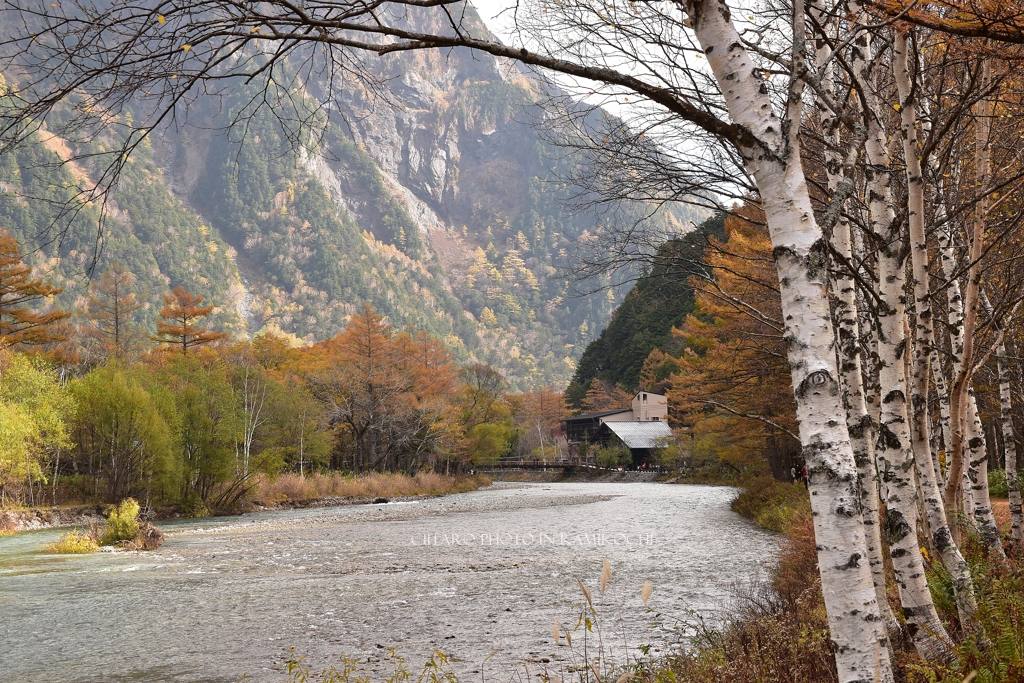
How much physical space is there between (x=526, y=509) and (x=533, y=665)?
960 inches

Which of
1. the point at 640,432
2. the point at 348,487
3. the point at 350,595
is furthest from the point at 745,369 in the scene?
the point at 640,432

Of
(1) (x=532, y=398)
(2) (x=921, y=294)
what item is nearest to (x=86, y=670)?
(2) (x=921, y=294)

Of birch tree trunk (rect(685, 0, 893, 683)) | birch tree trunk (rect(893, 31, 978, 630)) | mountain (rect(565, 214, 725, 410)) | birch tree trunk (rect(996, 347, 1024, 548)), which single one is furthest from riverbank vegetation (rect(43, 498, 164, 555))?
mountain (rect(565, 214, 725, 410))

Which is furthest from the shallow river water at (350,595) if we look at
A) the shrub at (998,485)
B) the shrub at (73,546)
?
the shrub at (998,485)

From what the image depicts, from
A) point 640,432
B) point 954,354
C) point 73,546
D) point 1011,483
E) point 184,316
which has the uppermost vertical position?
point 184,316

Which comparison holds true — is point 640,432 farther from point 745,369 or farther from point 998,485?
point 998,485

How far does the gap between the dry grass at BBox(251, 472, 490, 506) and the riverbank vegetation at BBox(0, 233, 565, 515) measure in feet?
0.33

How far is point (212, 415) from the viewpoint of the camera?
33969mm

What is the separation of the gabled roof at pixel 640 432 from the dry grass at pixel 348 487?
2026 cm

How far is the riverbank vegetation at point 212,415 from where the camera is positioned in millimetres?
29281

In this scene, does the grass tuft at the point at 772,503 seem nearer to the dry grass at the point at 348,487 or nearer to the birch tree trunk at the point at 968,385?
the birch tree trunk at the point at 968,385

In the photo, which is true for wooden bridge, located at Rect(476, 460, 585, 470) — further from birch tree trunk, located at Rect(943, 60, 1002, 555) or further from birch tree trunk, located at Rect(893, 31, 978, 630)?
birch tree trunk, located at Rect(893, 31, 978, 630)

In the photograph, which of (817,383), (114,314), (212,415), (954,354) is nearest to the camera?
(817,383)

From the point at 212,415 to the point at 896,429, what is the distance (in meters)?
33.9
